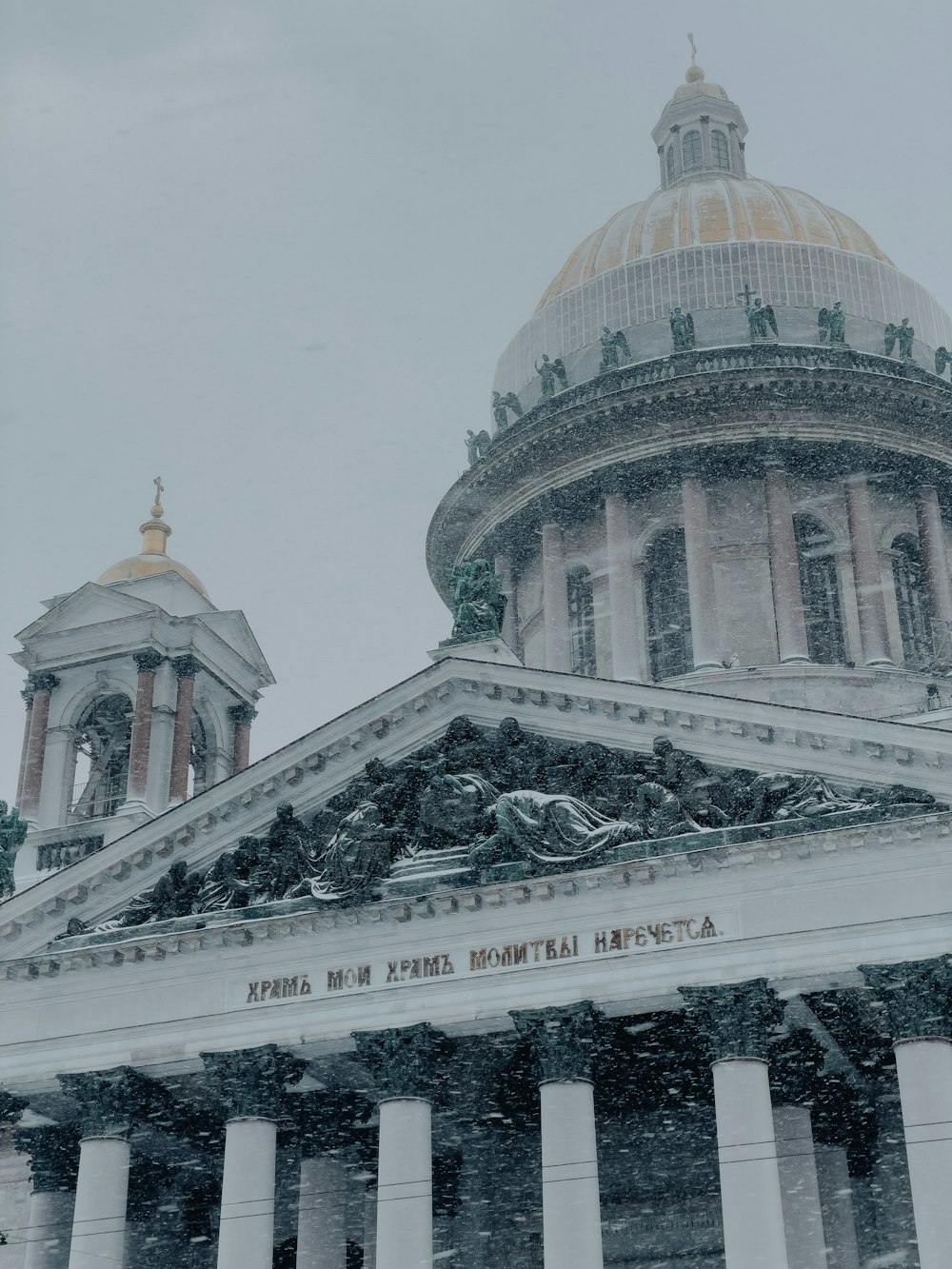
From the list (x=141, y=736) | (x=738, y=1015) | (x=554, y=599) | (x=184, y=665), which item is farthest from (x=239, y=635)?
(x=738, y=1015)

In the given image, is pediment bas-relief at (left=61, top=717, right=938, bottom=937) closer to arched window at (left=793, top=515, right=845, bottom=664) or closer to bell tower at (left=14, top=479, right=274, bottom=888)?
bell tower at (left=14, top=479, right=274, bottom=888)

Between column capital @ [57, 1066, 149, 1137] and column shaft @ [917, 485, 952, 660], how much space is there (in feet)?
61.7

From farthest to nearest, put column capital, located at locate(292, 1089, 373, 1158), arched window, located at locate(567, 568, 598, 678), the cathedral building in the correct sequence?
arched window, located at locate(567, 568, 598, 678)
column capital, located at locate(292, 1089, 373, 1158)
the cathedral building

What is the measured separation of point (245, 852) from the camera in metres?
26.1

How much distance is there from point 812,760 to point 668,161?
89.2ft

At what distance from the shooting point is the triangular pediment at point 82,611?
3431 centimetres

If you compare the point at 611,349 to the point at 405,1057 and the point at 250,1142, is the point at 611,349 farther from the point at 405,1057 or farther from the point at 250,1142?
the point at 250,1142

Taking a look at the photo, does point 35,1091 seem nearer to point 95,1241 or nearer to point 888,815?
point 95,1241

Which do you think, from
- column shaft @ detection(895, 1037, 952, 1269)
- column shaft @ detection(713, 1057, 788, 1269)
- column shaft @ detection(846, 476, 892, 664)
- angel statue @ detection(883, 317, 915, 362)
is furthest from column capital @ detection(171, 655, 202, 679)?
column shaft @ detection(895, 1037, 952, 1269)

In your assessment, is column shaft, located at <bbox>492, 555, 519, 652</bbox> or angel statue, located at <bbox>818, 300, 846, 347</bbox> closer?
angel statue, located at <bbox>818, 300, 846, 347</bbox>

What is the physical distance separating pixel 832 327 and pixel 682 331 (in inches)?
124

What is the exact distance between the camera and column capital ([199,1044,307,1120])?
24.5 m

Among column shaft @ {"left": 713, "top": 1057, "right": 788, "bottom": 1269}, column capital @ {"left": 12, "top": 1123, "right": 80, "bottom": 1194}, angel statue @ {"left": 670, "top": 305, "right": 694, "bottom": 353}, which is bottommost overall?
column shaft @ {"left": 713, "top": 1057, "right": 788, "bottom": 1269}

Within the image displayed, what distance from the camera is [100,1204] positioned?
968 inches
